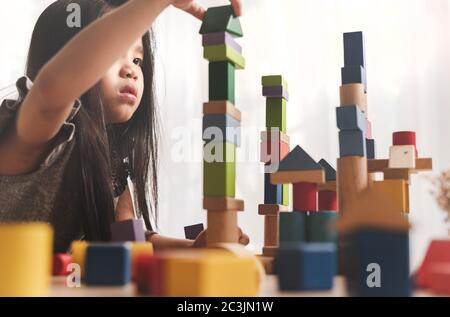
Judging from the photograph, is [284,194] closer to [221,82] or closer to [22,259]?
[221,82]

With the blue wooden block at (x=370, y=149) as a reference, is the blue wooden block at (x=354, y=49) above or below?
above

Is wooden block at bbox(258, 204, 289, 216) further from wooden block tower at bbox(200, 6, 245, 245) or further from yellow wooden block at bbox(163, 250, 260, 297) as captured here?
yellow wooden block at bbox(163, 250, 260, 297)

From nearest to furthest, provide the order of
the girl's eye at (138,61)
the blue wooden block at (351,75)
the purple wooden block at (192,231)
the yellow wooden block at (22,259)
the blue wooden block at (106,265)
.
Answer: the yellow wooden block at (22,259) < the blue wooden block at (106,265) < the blue wooden block at (351,75) < the purple wooden block at (192,231) < the girl's eye at (138,61)

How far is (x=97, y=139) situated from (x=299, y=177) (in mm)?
522

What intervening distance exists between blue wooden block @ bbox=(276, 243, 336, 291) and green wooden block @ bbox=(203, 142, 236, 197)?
20 centimetres

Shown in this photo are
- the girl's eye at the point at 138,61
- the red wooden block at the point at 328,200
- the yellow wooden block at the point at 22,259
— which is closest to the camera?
the yellow wooden block at the point at 22,259

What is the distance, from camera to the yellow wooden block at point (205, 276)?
44 cm

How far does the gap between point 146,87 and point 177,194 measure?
63cm

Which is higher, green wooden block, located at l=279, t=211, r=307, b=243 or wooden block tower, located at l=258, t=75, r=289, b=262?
wooden block tower, located at l=258, t=75, r=289, b=262

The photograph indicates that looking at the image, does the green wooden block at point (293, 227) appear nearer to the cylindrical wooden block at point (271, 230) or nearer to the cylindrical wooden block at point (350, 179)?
the cylindrical wooden block at point (350, 179)

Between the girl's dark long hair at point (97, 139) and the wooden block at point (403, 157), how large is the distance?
1.80ft

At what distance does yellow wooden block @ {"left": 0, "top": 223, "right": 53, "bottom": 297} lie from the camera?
1.34ft

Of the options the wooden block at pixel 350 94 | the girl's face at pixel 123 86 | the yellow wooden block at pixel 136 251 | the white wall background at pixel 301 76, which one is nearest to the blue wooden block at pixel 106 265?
the yellow wooden block at pixel 136 251

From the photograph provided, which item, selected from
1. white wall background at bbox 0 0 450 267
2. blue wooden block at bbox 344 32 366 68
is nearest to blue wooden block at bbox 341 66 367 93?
blue wooden block at bbox 344 32 366 68
